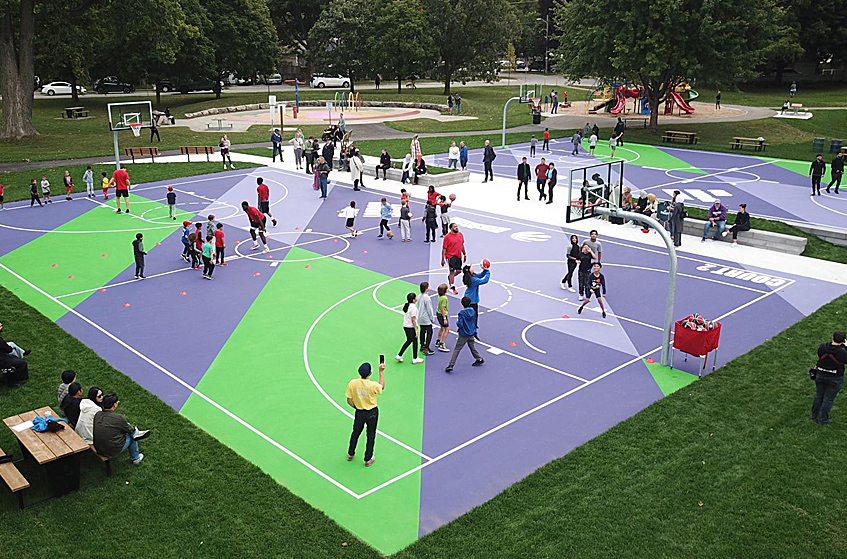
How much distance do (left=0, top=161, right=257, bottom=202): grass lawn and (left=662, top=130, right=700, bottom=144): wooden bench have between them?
26069 millimetres

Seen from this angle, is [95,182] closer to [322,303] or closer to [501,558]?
[322,303]

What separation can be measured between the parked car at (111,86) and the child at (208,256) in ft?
207

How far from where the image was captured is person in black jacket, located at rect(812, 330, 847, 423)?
1247cm

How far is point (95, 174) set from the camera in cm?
3584

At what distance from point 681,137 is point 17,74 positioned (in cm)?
4051

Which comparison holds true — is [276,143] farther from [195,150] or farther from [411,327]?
[411,327]

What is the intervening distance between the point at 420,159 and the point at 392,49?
37.1 metres

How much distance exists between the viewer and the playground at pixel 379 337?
40.5 feet

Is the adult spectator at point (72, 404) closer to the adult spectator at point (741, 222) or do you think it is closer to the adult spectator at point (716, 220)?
the adult spectator at point (716, 220)

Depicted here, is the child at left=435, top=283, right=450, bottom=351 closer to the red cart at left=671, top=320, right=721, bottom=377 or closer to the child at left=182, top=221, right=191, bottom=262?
the red cart at left=671, top=320, right=721, bottom=377

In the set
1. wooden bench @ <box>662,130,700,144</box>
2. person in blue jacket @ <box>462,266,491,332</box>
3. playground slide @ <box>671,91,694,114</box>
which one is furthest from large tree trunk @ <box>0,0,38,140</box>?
playground slide @ <box>671,91,694,114</box>

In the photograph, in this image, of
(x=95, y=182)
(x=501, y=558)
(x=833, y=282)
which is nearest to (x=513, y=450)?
(x=501, y=558)

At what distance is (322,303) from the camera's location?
19.7m

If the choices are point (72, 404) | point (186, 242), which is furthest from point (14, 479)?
point (186, 242)
